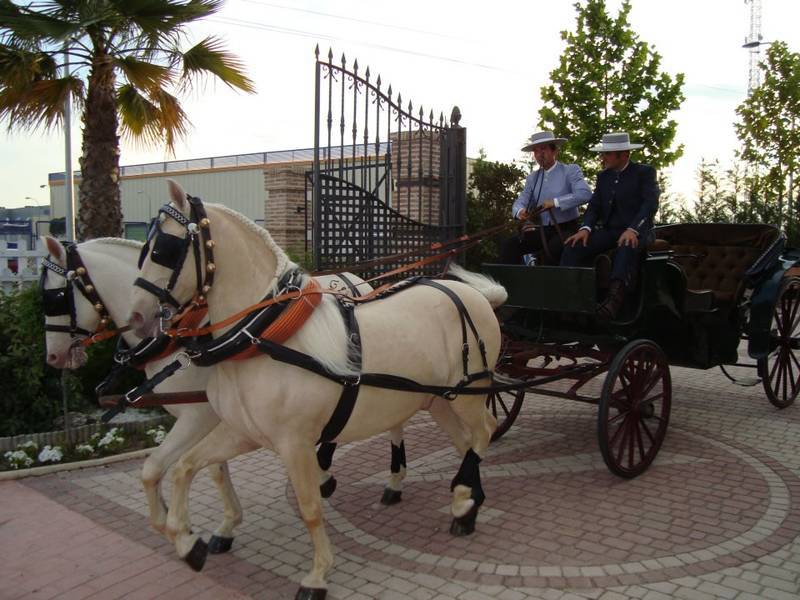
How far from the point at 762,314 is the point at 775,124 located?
11858 mm

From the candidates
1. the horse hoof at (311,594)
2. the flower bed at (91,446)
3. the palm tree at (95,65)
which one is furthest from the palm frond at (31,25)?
the horse hoof at (311,594)

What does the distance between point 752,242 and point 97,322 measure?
636 centimetres

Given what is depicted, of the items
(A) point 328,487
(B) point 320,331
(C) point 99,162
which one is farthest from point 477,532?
(C) point 99,162

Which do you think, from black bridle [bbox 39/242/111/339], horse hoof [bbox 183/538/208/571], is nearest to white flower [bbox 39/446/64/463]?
black bridle [bbox 39/242/111/339]

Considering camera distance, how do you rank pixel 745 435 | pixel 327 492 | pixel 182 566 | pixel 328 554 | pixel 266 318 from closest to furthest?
pixel 266 318 → pixel 328 554 → pixel 182 566 → pixel 327 492 → pixel 745 435

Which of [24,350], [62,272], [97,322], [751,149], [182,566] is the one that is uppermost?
[751,149]

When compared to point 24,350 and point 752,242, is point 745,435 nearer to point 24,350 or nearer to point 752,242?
point 752,242

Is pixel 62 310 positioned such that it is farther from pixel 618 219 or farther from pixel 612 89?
pixel 612 89

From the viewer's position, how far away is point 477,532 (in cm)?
454

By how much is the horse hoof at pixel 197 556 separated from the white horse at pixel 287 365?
4cm

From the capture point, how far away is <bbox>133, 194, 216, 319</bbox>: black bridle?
3.31 m

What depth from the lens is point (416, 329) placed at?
412 cm

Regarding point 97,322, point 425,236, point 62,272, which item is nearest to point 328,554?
point 97,322

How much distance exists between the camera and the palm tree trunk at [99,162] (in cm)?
858
